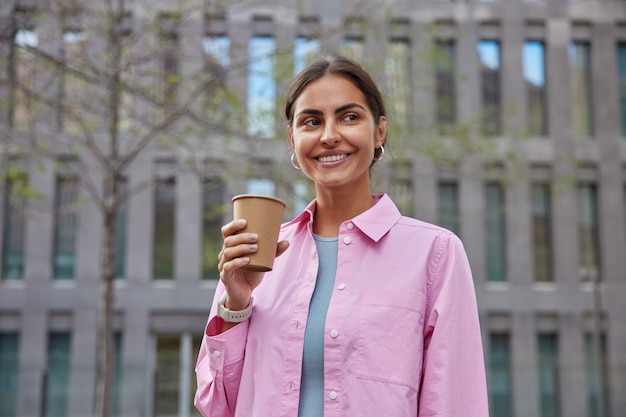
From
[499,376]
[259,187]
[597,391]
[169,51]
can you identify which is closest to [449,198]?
[259,187]

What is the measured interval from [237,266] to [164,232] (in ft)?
69.4

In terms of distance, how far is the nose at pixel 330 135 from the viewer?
2.10m

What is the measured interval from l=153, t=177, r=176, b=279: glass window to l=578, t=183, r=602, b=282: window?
1293 cm

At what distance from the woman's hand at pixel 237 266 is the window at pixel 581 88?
23.3m

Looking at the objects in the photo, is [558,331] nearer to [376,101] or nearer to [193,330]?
[193,330]

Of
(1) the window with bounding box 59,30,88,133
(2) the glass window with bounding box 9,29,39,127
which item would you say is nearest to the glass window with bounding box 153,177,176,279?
(2) the glass window with bounding box 9,29,39,127

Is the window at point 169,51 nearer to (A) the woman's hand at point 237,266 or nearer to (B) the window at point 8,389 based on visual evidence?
(A) the woman's hand at point 237,266

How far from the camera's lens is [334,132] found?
2102mm

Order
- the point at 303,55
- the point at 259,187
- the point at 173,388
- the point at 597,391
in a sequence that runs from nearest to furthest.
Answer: the point at 173,388
the point at 303,55
the point at 597,391
the point at 259,187

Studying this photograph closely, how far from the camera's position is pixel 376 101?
7.34 feet

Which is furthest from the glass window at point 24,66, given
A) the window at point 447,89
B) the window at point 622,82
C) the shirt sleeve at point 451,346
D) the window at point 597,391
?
the window at point 622,82

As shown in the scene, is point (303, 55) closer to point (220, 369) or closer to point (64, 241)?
point (64, 241)

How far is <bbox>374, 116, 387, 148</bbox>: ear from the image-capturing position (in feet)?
7.50

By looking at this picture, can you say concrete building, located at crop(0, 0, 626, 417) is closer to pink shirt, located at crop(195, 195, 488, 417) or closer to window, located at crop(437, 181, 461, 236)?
window, located at crop(437, 181, 461, 236)
